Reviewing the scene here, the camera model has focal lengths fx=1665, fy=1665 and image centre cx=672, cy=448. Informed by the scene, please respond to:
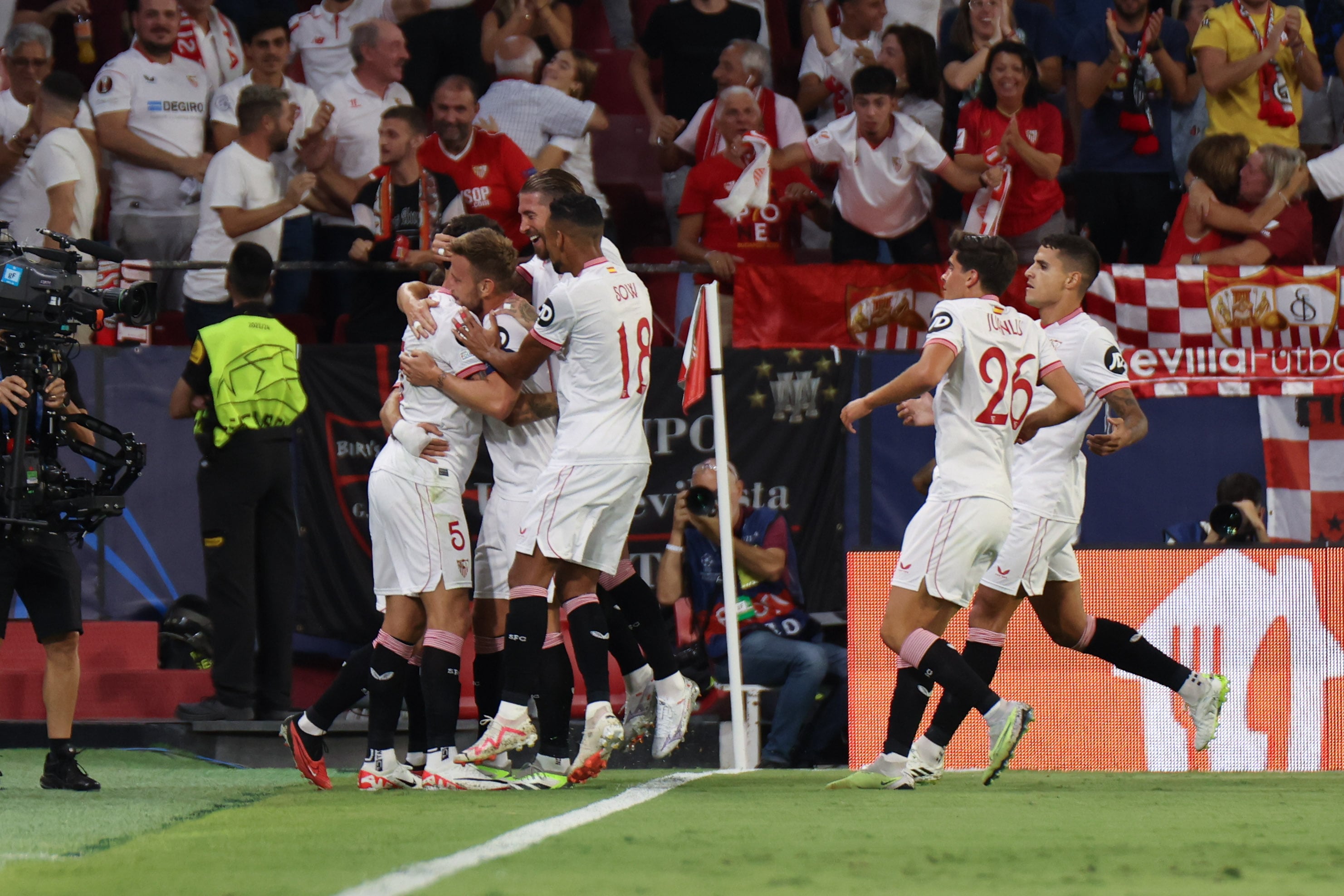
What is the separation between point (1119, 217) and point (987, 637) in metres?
5.37

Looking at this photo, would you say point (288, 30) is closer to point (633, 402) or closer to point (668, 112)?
point (668, 112)

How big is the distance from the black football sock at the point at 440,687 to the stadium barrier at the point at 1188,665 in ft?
9.34

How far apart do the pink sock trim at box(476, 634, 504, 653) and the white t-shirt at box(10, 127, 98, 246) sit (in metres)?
5.08

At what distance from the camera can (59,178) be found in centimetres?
1077

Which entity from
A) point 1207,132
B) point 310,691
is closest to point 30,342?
point 310,691

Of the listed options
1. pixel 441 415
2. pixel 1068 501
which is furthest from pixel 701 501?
pixel 441 415

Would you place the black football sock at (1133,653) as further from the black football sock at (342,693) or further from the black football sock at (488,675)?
the black football sock at (342,693)

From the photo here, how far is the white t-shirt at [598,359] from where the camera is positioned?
6.50 m

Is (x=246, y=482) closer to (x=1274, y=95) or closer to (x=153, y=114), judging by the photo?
(x=153, y=114)

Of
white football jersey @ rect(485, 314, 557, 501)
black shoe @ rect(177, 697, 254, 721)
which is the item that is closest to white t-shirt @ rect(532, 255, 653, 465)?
white football jersey @ rect(485, 314, 557, 501)

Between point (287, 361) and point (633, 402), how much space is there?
10.7ft

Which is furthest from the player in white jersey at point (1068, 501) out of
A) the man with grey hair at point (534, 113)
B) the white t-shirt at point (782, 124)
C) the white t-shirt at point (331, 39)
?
the white t-shirt at point (331, 39)

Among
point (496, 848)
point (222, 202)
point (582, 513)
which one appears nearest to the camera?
point (496, 848)

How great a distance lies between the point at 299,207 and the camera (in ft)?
36.9
